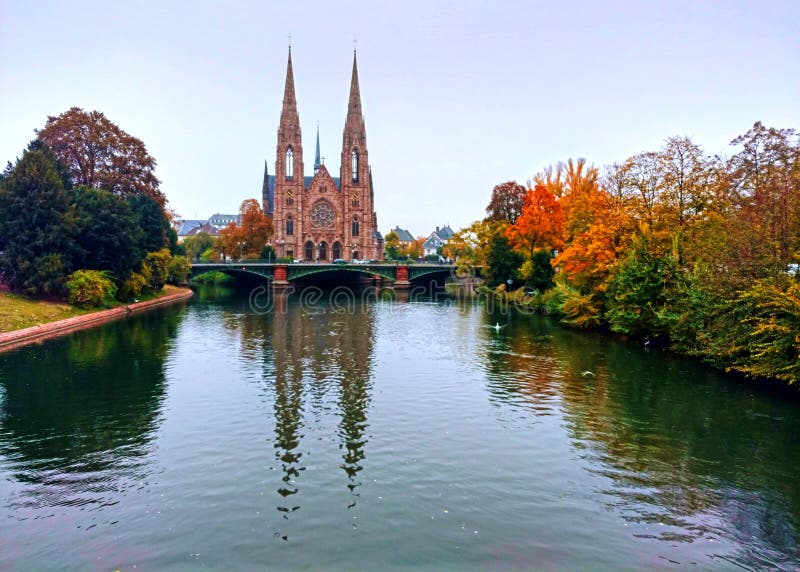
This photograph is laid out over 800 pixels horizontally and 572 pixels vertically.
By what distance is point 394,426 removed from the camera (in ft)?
67.0

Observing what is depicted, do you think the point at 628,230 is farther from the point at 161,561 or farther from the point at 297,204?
the point at 297,204

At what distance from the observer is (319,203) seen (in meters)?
128

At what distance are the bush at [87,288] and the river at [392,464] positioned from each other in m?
17.8

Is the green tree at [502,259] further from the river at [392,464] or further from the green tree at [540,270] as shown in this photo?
the river at [392,464]

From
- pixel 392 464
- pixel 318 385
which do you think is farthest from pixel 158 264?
pixel 392 464

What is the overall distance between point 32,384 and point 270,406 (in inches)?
510

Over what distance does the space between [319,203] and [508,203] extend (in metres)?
58.4

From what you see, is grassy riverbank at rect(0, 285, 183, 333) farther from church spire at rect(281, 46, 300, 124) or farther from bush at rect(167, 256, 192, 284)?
church spire at rect(281, 46, 300, 124)

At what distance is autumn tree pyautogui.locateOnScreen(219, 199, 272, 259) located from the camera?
4464 inches

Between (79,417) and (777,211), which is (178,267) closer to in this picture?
(79,417)

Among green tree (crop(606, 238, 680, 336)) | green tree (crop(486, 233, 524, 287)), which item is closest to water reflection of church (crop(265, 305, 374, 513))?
green tree (crop(606, 238, 680, 336))

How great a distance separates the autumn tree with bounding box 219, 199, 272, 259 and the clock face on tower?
13.3 metres

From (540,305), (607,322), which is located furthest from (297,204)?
(607,322)

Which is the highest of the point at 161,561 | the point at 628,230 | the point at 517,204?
the point at 517,204
